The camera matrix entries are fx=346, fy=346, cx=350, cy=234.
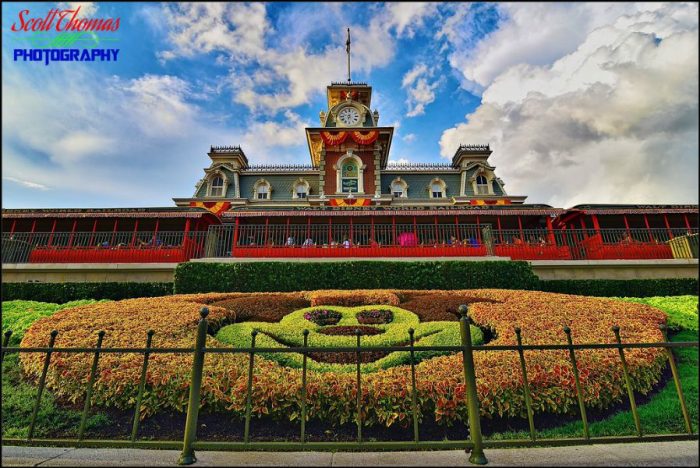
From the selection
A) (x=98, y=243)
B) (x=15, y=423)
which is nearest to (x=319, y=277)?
(x=15, y=423)

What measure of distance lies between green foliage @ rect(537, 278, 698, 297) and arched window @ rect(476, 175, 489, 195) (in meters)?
16.8

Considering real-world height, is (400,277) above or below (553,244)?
below

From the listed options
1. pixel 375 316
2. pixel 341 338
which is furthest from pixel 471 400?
pixel 375 316

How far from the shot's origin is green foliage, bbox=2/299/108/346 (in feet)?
26.3

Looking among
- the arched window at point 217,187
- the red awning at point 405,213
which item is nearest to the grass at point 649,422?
the red awning at point 405,213

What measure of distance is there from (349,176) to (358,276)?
1704cm

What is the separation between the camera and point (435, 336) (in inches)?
265

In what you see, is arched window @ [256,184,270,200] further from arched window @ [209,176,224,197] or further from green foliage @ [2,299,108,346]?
green foliage @ [2,299,108,346]

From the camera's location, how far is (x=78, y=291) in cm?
1373

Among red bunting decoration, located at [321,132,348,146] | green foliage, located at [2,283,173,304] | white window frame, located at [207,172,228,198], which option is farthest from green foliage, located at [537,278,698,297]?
white window frame, located at [207,172,228,198]

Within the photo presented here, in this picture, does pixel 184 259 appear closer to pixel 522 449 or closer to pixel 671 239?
pixel 522 449

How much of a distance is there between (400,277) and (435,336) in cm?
662

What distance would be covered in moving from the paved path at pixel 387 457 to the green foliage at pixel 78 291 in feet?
36.0

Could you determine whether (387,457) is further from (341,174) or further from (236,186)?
(236,186)
